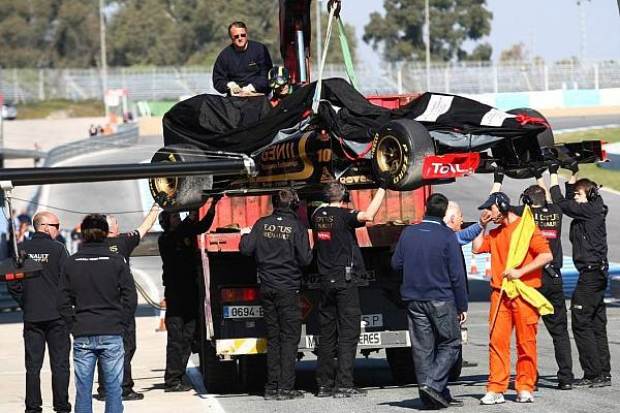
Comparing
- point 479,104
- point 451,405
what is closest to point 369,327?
point 451,405

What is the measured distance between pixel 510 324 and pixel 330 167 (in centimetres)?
221

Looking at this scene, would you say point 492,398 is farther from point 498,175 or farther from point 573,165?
point 573,165

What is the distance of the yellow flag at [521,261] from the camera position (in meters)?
11.9

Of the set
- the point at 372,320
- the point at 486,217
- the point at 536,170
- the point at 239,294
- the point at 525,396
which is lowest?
the point at 525,396

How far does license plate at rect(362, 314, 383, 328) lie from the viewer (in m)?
13.4

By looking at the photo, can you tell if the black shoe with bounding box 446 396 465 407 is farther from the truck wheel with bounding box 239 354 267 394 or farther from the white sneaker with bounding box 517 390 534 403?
the truck wheel with bounding box 239 354 267 394

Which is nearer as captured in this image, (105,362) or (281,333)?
(105,362)

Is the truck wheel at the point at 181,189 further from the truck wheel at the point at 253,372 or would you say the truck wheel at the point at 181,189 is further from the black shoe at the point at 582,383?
the black shoe at the point at 582,383

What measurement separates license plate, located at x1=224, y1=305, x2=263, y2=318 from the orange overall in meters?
2.42

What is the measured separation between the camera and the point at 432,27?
104 metres

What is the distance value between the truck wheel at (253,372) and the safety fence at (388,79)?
20.0m

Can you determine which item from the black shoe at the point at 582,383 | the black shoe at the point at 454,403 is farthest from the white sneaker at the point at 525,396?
the black shoe at the point at 582,383

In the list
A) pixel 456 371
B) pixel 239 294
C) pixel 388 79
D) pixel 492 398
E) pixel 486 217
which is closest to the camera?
pixel 492 398

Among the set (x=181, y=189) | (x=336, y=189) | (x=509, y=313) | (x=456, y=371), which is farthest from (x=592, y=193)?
(x=181, y=189)
